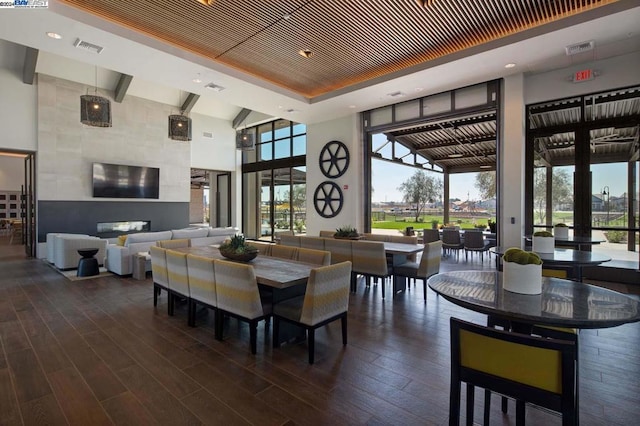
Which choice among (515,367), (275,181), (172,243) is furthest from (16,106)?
(515,367)

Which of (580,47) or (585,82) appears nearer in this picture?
(580,47)

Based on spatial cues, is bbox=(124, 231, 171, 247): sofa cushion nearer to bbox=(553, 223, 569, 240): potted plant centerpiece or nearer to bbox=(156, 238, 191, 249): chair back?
bbox=(156, 238, 191, 249): chair back

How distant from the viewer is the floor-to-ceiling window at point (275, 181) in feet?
35.4

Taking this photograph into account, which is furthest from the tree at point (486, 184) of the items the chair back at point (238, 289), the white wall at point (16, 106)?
the white wall at point (16, 106)

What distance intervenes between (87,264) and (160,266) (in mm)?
3321

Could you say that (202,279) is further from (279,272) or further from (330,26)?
(330,26)

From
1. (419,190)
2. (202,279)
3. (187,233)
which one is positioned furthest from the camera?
(419,190)

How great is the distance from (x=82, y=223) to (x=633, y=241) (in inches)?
484

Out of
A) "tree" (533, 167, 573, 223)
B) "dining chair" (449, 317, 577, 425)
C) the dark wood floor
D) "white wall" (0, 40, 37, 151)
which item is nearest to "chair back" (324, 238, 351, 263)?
the dark wood floor

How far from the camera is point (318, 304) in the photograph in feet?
9.18

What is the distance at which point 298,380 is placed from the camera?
8.20 ft

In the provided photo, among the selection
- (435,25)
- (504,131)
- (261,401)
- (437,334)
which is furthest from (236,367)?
(504,131)

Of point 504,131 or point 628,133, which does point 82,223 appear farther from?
point 628,133

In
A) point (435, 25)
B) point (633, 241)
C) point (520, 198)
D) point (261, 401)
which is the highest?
point (435, 25)
